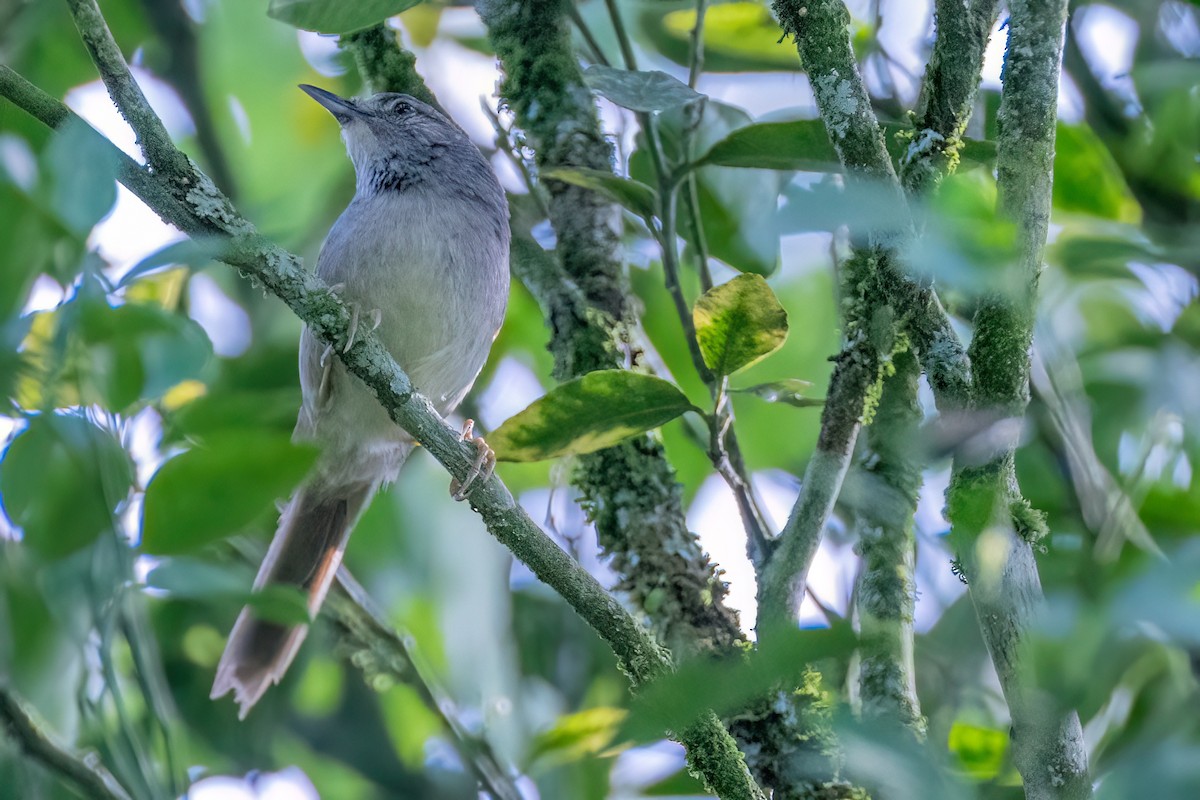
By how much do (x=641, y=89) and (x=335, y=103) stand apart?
2.36m

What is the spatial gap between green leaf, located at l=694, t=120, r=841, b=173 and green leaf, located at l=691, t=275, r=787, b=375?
0.49m

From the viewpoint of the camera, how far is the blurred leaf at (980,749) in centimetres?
301

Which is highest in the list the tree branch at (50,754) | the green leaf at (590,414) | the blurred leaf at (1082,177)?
the blurred leaf at (1082,177)

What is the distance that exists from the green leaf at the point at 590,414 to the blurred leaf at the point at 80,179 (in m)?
1.24

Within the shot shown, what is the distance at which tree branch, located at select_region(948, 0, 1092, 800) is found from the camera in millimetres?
2285

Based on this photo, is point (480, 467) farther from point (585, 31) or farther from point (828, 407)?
point (585, 31)

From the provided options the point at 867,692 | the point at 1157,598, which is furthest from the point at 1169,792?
the point at 867,692

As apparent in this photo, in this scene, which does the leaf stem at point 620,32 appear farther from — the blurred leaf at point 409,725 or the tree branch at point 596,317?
the blurred leaf at point 409,725

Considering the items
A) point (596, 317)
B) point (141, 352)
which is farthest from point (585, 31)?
point (141, 352)

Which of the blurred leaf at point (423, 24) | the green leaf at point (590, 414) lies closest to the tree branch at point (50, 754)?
the green leaf at point (590, 414)

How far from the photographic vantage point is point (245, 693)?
423 centimetres

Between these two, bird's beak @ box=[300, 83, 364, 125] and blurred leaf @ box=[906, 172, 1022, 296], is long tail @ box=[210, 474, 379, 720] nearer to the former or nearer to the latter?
bird's beak @ box=[300, 83, 364, 125]

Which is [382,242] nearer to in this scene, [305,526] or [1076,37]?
[305,526]

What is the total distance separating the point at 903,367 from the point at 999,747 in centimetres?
100
